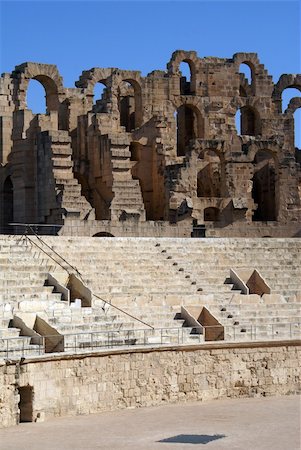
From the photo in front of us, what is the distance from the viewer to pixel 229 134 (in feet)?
146

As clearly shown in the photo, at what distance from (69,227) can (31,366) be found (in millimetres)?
12247

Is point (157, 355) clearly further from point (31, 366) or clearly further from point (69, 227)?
point (69, 227)

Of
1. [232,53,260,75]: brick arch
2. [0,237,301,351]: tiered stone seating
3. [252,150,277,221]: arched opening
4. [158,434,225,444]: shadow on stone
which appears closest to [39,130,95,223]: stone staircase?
[0,237,301,351]: tiered stone seating

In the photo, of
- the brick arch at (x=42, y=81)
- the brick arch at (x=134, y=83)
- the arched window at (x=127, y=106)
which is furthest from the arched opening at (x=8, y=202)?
the arched window at (x=127, y=106)

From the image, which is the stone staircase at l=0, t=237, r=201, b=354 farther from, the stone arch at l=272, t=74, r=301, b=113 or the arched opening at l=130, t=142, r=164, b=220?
the stone arch at l=272, t=74, r=301, b=113

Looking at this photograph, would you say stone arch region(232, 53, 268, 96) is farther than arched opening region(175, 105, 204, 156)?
Yes

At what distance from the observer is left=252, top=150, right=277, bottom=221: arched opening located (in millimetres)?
45094

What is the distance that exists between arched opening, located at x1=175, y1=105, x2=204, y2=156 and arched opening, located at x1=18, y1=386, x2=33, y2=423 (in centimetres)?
2183

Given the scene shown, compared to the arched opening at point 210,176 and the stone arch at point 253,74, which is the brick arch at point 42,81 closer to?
the arched opening at point 210,176

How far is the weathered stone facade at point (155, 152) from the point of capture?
3809 centimetres

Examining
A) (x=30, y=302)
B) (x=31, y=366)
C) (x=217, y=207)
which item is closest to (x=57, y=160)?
(x=217, y=207)

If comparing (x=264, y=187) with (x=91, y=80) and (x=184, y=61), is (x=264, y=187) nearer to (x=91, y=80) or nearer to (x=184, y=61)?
(x=184, y=61)

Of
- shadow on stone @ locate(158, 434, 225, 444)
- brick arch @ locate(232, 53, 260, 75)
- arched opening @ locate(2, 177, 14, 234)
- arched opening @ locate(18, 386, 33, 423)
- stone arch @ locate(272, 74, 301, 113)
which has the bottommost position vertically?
shadow on stone @ locate(158, 434, 225, 444)

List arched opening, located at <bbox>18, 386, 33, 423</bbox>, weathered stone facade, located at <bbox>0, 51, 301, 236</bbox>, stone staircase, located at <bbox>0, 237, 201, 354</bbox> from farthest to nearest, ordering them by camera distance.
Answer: weathered stone facade, located at <bbox>0, 51, 301, 236</bbox>
stone staircase, located at <bbox>0, 237, 201, 354</bbox>
arched opening, located at <bbox>18, 386, 33, 423</bbox>
